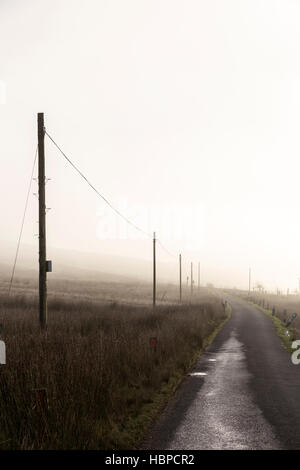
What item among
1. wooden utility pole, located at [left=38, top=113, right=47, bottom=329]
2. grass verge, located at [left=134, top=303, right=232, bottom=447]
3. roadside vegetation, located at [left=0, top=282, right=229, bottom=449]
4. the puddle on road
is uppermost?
wooden utility pole, located at [left=38, top=113, right=47, bottom=329]

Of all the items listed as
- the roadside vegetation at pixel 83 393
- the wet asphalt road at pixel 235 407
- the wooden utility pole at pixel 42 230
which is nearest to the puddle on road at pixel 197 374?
the wet asphalt road at pixel 235 407

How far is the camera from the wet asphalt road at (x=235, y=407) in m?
6.75

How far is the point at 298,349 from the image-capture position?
695 inches

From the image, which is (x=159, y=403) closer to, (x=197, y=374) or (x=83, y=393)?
(x=83, y=393)

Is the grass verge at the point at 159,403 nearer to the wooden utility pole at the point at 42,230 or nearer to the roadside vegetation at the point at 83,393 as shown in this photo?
the roadside vegetation at the point at 83,393

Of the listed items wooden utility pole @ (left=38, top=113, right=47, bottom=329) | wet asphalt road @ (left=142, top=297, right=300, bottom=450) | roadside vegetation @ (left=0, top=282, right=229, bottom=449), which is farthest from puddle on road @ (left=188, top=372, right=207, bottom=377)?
wooden utility pole @ (left=38, top=113, right=47, bottom=329)

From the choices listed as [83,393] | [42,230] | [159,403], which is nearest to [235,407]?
[159,403]

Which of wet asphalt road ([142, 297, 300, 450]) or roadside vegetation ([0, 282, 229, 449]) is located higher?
roadside vegetation ([0, 282, 229, 449])

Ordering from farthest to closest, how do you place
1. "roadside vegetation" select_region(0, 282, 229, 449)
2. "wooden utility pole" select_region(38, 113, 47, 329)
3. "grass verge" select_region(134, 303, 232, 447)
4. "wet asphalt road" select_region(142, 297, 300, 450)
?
"wooden utility pole" select_region(38, 113, 47, 329)
"grass verge" select_region(134, 303, 232, 447)
"wet asphalt road" select_region(142, 297, 300, 450)
"roadside vegetation" select_region(0, 282, 229, 449)

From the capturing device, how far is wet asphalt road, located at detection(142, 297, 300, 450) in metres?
6.75

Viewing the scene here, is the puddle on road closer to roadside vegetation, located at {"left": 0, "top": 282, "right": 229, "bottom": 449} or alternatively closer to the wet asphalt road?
the wet asphalt road
